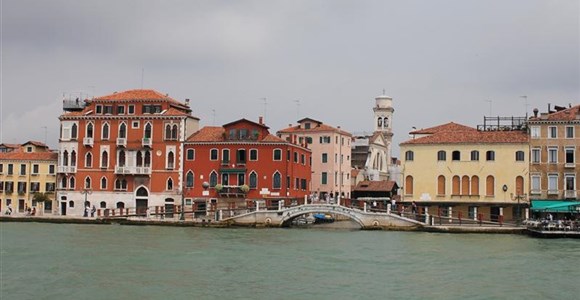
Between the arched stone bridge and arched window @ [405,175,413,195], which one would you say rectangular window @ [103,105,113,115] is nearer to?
the arched stone bridge

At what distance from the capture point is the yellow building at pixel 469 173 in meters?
50.5

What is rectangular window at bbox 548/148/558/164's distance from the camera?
50.1 m

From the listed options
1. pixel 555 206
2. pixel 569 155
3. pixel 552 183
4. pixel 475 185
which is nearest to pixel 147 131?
pixel 475 185

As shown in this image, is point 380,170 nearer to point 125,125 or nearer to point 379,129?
point 379,129

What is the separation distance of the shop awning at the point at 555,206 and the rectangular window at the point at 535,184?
833 millimetres

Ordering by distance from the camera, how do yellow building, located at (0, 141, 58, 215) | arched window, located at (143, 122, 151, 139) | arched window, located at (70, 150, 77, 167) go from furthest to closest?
yellow building, located at (0, 141, 58, 215) → arched window, located at (70, 150, 77, 167) → arched window, located at (143, 122, 151, 139)

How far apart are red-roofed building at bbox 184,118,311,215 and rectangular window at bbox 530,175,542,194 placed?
1462cm

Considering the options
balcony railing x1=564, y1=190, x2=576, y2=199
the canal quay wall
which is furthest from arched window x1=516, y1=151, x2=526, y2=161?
the canal quay wall

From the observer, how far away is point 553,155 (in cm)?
5012

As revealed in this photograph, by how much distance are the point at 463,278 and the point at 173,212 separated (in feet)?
91.6

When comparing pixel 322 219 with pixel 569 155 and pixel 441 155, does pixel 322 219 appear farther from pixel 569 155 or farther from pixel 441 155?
pixel 569 155

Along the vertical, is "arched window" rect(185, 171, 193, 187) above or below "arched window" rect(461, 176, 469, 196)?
above

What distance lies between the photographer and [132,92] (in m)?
58.5

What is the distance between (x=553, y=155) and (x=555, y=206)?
5735mm
